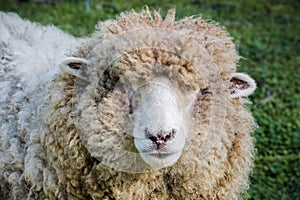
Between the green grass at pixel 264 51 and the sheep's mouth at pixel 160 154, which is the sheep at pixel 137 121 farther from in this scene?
the green grass at pixel 264 51

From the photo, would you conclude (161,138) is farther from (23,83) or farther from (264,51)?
(264,51)

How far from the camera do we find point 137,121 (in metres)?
3.05

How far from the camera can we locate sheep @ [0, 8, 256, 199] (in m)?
3.12

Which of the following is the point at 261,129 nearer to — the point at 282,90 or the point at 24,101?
the point at 282,90

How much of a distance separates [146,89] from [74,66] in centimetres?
51

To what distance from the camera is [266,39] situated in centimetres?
827

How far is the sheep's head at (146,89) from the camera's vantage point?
3.03 m

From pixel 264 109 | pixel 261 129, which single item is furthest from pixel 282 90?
pixel 261 129

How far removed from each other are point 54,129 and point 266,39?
536 centimetres

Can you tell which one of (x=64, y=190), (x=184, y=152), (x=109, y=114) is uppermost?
(x=109, y=114)

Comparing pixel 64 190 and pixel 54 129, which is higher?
pixel 54 129

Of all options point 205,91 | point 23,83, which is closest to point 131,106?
point 205,91

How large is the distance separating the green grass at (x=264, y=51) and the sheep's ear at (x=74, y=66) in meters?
2.37

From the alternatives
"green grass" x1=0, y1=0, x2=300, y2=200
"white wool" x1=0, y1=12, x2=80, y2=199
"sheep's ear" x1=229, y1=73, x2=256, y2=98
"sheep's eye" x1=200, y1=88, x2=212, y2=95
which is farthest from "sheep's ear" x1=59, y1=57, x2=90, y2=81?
"green grass" x1=0, y1=0, x2=300, y2=200
